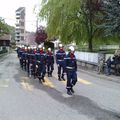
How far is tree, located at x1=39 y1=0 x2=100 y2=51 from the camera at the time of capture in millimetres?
40719

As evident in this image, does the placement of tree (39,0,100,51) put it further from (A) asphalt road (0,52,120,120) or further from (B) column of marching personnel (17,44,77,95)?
(A) asphalt road (0,52,120,120)

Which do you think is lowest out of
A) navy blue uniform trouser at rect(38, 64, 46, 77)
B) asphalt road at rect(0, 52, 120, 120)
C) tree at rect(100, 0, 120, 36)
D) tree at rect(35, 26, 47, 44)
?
asphalt road at rect(0, 52, 120, 120)

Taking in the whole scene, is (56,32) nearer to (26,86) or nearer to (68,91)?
(26,86)

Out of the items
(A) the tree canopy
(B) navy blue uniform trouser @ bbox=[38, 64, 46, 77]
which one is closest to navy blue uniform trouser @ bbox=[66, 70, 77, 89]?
(B) navy blue uniform trouser @ bbox=[38, 64, 46, 77]

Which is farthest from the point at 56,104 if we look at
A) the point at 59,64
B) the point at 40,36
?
the point at 40,36

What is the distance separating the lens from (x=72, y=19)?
42125mm

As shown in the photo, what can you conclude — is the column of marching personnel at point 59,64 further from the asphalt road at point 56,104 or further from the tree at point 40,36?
the tree at point 40,36

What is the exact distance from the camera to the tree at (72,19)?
40.7 metres

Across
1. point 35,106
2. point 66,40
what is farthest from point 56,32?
point 35,106

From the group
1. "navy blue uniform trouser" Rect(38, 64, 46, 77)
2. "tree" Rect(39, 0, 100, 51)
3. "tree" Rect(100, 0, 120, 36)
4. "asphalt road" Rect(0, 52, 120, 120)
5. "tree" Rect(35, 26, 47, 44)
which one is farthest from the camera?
"tree" Rect(35, 26, 47, 44)

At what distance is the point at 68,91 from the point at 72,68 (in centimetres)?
101

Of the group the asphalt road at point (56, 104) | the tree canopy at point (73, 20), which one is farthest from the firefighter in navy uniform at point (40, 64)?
the tree canopy at point (73, 20)

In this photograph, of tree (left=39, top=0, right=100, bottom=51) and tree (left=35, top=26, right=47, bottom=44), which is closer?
tree (left=39, top=0, right=100, bottom=51)

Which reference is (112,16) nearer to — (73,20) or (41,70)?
(41,70)
